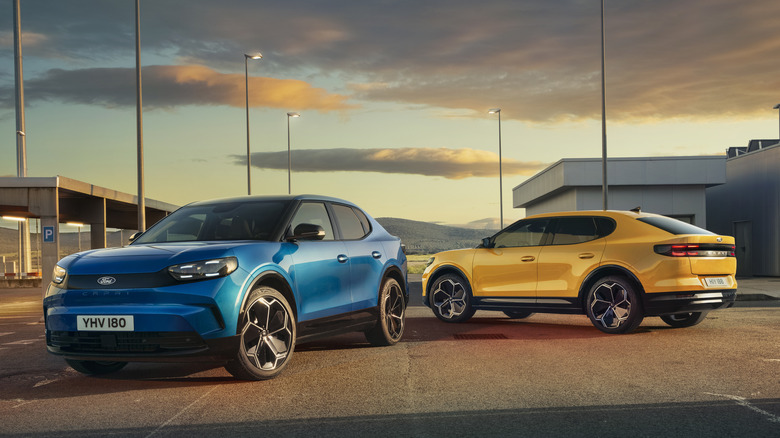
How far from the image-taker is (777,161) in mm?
→ 33531

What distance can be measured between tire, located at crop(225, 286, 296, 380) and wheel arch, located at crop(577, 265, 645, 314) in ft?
16.2

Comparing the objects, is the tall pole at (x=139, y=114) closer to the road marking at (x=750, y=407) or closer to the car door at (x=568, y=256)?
the car door at (x=568, y=256)

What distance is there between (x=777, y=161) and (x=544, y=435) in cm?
3266

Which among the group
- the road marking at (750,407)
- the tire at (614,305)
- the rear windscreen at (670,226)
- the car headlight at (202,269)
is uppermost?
the rear windscreen at (670,226)

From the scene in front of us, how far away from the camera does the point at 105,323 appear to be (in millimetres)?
6457

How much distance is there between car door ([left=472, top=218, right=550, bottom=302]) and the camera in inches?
452

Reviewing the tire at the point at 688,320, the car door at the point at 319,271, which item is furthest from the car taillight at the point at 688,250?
the car door at the point at 319,271

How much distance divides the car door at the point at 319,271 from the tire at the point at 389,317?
2.95 feet

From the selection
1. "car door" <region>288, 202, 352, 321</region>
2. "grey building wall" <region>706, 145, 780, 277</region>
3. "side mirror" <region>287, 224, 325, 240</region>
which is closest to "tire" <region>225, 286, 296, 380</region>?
"car door" <region>288, 202, 352, 321</region>

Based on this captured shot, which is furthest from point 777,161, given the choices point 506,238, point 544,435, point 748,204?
point 544,435

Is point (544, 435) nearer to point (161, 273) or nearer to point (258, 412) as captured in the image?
point (258, 412)

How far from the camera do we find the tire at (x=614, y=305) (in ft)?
33.7

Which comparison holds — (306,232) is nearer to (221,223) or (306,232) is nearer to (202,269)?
(221,223)

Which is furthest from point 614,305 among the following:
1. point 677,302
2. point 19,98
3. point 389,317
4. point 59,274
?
point 19,98
